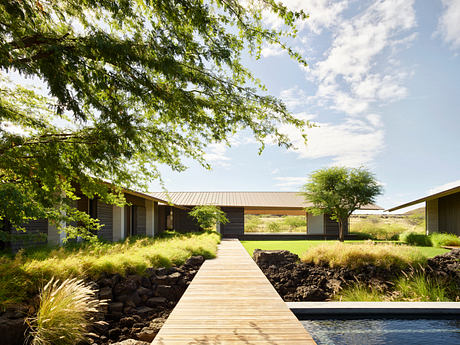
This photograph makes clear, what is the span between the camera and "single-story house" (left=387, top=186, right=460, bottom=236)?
1833 cm

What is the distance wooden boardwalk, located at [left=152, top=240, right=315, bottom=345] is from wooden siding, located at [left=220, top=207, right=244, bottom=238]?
60.4 feet

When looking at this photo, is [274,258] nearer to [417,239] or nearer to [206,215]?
[206,215]

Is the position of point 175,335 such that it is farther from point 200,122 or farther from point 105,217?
point 105,217

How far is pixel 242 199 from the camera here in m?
26.7

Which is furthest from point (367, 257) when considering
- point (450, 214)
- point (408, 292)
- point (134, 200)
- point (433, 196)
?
point (450, 214)

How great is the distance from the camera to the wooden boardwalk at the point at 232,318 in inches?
133

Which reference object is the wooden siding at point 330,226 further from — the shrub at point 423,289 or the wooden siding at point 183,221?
the shrub at point 423,289

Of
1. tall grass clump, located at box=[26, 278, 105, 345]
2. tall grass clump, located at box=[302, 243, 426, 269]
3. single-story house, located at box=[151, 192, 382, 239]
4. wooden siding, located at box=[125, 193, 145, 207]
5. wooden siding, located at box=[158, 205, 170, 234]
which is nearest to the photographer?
tall grass clump, located at box=[26, 278, 105, 345]

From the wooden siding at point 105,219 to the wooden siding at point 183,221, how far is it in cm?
1084

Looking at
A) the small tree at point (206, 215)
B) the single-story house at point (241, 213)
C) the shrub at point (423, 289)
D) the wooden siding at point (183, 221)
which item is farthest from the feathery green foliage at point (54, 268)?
the wooden siding at point (183, 221)

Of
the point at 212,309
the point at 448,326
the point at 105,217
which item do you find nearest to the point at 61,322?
the point at 212,309

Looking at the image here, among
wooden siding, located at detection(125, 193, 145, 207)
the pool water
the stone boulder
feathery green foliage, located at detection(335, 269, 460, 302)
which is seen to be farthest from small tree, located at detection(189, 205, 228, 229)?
the pool water

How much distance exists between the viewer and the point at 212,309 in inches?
176

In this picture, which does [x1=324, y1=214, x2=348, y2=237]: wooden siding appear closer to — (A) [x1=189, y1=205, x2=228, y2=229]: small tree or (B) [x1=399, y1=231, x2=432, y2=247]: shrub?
(B) [x1=399, y1=231, x2=432, y2=247]: shrub
